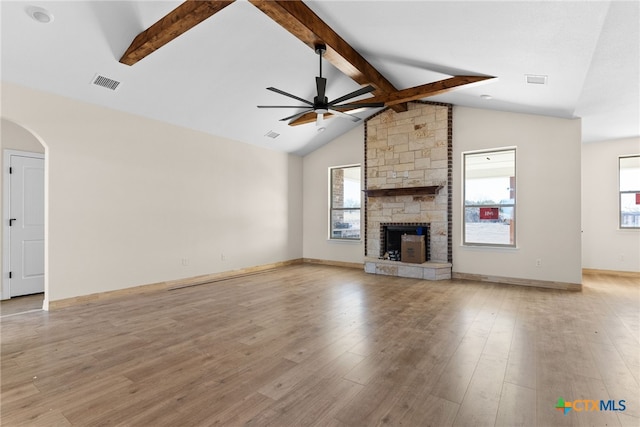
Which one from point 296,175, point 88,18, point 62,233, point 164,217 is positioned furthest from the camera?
point 296,175

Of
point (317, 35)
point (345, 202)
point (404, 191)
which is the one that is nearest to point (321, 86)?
point (317, 35)

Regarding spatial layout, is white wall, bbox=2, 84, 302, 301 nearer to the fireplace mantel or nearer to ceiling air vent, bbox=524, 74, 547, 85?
the fireplace mantel

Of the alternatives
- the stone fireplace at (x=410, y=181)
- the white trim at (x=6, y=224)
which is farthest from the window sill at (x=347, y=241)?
the white trim at (x=6, y=224)

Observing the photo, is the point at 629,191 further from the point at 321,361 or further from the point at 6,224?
the point at 6,224

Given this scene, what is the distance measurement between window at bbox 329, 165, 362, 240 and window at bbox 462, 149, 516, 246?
256cm

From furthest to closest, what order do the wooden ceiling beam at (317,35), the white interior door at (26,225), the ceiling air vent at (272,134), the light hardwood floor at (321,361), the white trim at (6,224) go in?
1. the ceiling air vent at (272,134)
2. the white interior door at (26,225)
3. the white trim at (6,224)
4. the wooden ceiling beam at (317,35)
5. the light hardwood floor at (321,361)

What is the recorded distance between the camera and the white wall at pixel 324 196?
25.3 feet

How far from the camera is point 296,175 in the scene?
8406mm

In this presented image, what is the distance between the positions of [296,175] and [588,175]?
6.79 m

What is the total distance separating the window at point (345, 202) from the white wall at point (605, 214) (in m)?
5.05

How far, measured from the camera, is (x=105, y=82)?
418cm

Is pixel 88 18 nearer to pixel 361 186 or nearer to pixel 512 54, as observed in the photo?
pixel 512 54

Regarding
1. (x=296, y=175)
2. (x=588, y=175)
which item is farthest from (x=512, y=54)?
(x=296, y=175)

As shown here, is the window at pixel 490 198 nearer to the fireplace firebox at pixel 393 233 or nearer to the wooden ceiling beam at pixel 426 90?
the fireplace firebox at pixel 393 233
